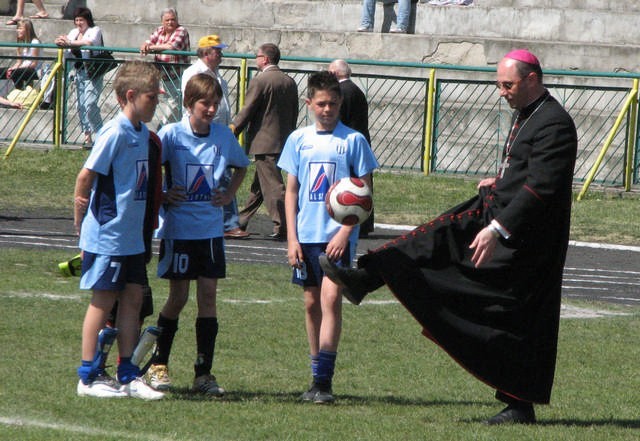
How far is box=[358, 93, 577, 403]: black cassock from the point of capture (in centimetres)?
684

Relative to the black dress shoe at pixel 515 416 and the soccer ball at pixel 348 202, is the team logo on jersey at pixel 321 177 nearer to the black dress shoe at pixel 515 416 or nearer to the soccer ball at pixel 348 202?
the soccer ball at pixel 348 202

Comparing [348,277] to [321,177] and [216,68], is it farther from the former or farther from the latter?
[216,68]

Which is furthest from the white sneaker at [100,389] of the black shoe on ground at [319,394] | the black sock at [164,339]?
the black shoe on ground at [319,394]

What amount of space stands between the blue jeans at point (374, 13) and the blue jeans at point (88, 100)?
4.41 metres

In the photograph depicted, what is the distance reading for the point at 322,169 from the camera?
752 cm

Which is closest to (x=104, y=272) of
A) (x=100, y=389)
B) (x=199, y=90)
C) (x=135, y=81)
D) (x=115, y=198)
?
(x=115, y=198)

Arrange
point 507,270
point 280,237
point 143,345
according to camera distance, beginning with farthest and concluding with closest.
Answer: point 280,237 → point 143,345 → point 507,270

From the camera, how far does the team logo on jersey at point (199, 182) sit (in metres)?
7.46

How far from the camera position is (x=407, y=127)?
19.5 m

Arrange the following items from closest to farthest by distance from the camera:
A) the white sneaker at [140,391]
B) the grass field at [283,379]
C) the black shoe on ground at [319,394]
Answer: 1. the grass field at [283,379]
2. the white sneaker at [140,391]
3. the black shoe on ground at [319,394]

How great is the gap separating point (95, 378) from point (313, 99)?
1.88 metres

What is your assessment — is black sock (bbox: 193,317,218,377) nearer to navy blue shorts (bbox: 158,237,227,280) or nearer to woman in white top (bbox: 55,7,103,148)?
navy blue shorts (bbox: 158,237,227,280)

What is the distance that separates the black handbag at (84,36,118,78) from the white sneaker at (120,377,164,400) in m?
13.4

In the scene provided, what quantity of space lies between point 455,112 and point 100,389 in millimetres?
12518
